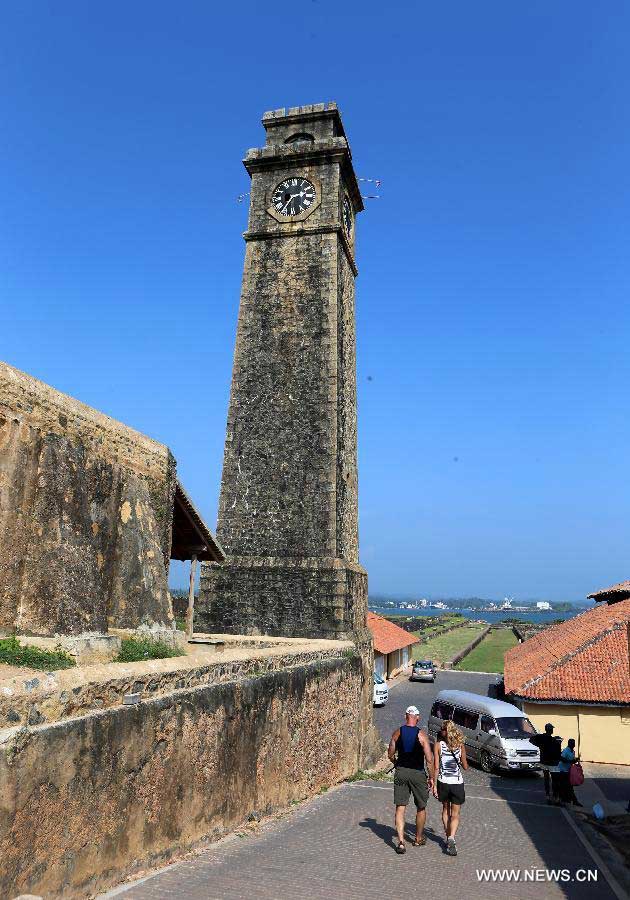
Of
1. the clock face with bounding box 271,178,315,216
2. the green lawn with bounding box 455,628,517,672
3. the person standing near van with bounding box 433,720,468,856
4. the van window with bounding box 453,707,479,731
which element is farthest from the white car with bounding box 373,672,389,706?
the person standing near van with bounding box 433,720,468,856

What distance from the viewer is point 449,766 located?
26.8ft

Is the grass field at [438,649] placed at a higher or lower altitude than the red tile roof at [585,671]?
lower

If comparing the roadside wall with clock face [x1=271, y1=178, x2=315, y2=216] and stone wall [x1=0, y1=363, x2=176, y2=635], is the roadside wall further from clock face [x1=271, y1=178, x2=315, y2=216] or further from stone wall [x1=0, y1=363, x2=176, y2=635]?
clock face [x1=271, y1=178, x2=315, y2=216]

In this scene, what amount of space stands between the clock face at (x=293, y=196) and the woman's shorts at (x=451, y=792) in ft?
55.4

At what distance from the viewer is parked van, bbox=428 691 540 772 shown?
54.6 feet

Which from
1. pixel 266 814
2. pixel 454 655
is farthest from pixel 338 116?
pixel 454 655

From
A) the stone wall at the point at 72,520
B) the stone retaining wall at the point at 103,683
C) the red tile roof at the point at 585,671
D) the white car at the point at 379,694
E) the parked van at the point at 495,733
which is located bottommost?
the white car at the point at 379,694

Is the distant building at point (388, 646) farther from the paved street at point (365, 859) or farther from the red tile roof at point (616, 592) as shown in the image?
the paved street at point (365, 859)

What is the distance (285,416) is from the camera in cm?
1894

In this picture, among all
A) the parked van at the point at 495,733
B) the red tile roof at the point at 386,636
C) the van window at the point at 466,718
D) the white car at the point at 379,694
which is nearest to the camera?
the parked van at the point at 495,733

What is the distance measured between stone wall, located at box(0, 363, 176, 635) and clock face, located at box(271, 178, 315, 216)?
36.9 feet

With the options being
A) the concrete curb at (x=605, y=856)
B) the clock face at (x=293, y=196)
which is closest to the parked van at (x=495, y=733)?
the concrete curb at (x=605, y=856)

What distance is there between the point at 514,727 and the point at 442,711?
2928mm

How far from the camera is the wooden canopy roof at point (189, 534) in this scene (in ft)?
44.0
